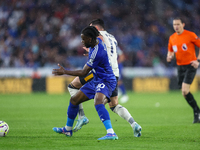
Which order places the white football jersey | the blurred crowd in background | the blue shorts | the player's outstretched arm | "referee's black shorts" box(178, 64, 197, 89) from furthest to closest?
the blurred crowd in background < "referee's black shorts" box(178, 64, 197, 89) < the white football jersey < the blue shorts < the player's outstretched arm

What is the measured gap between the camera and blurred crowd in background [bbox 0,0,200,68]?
70.4 ft

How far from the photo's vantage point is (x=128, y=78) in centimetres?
2117

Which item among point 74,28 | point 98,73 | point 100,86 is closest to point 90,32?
point 98,73

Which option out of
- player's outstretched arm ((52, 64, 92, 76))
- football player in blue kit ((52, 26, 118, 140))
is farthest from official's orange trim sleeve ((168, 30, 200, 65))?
player's outstretched arm ((52, 64, 92, 76))

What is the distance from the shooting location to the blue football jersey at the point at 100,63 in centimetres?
553

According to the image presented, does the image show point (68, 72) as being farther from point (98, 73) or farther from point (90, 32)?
point (90, 32)

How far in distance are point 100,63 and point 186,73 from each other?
3718mm

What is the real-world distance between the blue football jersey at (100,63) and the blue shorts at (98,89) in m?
0.09

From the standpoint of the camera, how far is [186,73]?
8.68 m

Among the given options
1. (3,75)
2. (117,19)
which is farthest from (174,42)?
(117,19)

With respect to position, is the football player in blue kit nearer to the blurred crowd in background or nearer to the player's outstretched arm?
the player's outstretched arm

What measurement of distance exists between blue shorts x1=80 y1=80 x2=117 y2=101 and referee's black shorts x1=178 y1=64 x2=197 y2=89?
3.34 meters

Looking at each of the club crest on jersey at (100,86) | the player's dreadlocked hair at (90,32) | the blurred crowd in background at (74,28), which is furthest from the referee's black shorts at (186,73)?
the blurred crowd in background at (74,28)

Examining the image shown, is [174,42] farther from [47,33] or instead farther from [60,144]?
[47,33]
